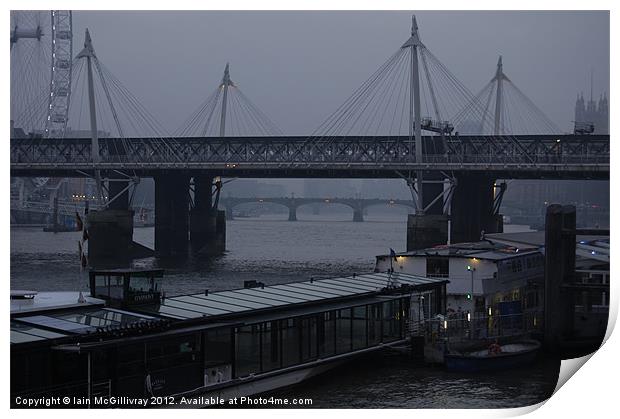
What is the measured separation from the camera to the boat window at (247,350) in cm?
2116

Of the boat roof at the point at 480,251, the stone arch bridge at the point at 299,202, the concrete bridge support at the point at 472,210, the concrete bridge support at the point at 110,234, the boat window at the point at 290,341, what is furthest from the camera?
the stone arch bridge at the point at 299,202

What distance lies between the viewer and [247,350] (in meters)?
21.8

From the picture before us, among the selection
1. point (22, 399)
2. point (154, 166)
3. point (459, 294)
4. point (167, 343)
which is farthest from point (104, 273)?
point (154, 166)

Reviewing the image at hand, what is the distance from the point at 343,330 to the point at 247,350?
3.43m

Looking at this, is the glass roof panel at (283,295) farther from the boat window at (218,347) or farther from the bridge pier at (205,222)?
the bridge pier at (205,222)

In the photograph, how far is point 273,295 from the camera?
24516mm

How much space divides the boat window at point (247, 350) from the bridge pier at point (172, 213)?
50.5m

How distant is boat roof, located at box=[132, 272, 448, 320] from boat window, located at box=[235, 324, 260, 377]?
445 mm

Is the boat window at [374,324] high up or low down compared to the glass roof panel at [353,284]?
down

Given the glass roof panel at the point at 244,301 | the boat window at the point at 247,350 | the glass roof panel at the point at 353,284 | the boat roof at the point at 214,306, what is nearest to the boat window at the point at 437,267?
the boat roof at the point at 214,306

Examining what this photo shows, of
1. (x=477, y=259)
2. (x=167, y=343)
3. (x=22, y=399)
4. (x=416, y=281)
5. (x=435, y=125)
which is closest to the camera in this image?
(x=22, y=399)

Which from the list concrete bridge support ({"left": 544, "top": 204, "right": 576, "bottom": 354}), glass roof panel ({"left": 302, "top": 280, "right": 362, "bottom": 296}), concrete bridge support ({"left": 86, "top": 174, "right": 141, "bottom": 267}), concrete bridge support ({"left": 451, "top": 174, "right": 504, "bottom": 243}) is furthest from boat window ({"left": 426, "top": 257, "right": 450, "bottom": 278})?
concrete bridge support ({"left": 86, "top": 174, "right": 141, "bottom": 267})

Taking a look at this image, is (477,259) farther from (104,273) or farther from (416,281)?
(104,273)

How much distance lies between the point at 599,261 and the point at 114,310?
17.1 m
